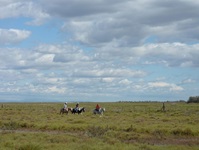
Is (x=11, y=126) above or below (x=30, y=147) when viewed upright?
above

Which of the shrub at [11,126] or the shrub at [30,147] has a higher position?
the shrub at [11,126]

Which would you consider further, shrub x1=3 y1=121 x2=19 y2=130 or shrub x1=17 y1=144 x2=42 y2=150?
shrub x1=3 y1=121 x2=19 y2=130

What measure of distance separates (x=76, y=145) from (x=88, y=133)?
660 cm

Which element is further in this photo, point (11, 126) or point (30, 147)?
point (11, 126)

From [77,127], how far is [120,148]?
12.4 meters

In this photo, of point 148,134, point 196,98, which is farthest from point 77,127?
point 196,98

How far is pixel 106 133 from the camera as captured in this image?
89.0ft

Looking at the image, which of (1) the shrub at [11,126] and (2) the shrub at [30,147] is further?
(1) the shrub at [11,126]

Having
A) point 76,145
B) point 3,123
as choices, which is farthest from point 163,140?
point 3,123

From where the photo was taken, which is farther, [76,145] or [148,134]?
[148,134]

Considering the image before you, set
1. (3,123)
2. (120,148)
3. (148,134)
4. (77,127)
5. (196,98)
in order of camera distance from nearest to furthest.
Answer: (120,148) < (148,134) < (77,127) < (3,123) < (196,98)

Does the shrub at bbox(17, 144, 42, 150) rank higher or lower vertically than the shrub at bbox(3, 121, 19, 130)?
lower

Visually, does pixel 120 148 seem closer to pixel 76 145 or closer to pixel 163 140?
pixel 76 145

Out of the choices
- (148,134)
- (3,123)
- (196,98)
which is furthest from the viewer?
(196,98)
